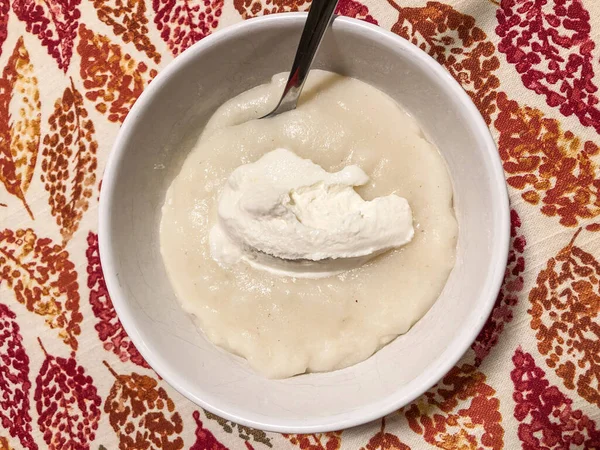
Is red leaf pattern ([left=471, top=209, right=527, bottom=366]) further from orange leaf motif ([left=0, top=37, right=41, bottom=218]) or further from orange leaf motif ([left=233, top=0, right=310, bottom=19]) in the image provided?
orange leaf motif ([left=0, top=37, right=41, bottom=218])

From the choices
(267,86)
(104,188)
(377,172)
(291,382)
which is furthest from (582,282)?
(104,188)

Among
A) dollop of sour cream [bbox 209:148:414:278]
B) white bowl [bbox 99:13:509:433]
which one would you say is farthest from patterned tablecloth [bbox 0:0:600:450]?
dollop of sour cream [bbox 209:148:414:278]

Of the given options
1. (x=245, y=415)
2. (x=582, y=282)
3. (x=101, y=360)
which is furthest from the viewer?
(x=101, y=360)

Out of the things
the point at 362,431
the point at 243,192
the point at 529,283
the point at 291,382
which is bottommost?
the point at 362,431

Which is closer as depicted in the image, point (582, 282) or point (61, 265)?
point (582, 282)

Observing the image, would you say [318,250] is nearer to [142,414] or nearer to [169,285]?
[169,285]

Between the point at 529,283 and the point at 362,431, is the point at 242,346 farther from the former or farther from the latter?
the point at 529,283

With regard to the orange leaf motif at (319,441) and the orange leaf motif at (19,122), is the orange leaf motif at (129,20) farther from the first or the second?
the orange leaf motif at (319,441)
